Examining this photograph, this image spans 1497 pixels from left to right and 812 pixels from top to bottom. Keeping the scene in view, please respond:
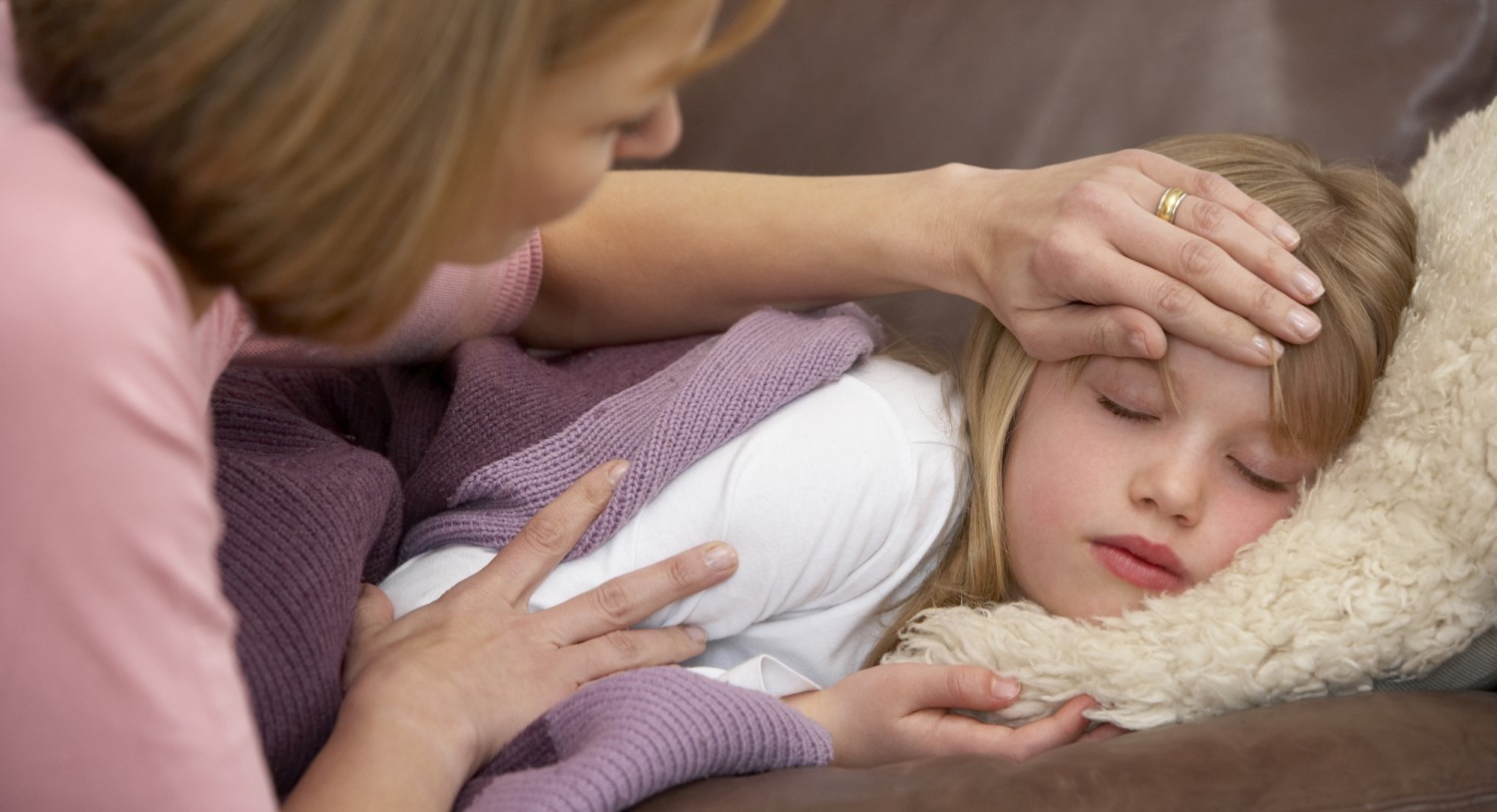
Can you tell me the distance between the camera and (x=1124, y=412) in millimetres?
1030

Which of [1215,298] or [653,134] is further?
[1215,298]

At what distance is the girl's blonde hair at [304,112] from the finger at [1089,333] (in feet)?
1.71

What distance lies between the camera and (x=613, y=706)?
31.0 inches

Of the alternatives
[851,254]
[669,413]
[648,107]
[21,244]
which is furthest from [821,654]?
[21,244]

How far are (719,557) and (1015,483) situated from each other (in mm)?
279

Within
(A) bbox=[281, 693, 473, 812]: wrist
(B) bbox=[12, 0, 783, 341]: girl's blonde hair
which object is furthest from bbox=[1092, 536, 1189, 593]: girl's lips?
(B) bbox=[12, 0, 783, 341]: girl's blonde hair

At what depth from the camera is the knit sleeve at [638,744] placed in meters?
0.70

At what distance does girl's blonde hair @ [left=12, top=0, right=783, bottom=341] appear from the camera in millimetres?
498

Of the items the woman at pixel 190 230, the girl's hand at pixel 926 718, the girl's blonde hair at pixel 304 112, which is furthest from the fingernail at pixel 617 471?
the girl's blonde hair at pixel 304 112

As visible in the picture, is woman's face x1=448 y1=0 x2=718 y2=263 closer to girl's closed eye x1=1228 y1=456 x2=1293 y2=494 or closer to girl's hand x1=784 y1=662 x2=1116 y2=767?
girl's hand x1=784 y1=662 x2=1116 y2=767

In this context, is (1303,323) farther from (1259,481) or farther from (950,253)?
(950,253)

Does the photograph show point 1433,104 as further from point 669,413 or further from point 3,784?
point 3,784

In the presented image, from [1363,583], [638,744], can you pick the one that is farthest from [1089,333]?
[638,744]

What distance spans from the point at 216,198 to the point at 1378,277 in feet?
2.86
